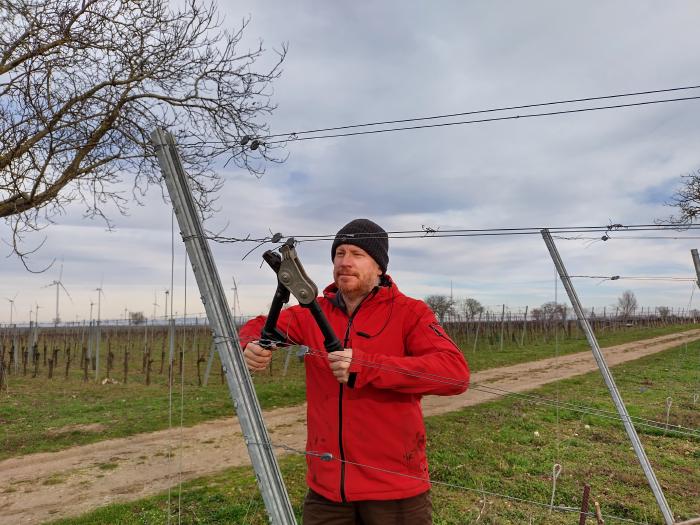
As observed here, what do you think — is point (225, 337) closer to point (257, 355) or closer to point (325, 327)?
point (257, 355)

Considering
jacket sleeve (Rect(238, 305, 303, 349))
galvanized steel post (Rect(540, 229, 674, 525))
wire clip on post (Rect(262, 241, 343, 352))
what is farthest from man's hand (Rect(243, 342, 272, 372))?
galvanized steel post (Rect(540, 229, 674, 525))

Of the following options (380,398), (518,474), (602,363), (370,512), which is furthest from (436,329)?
(518,474)

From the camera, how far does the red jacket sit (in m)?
1.68

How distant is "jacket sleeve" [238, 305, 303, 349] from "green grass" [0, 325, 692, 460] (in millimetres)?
4610

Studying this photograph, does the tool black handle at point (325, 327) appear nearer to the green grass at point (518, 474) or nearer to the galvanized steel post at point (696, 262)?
the green grass at point (518, 474)

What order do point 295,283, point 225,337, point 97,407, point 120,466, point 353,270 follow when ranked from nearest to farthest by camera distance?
1. point 295,283
2. point 225,337
3. point 353,270
4. point 120,466
5. point 97,407

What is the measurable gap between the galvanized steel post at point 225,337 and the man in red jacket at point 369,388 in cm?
11

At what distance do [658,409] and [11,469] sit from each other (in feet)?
34.2

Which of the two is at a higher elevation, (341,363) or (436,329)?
(436,329)

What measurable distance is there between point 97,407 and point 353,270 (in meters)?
10.0

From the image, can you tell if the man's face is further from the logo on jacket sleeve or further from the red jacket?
the logo on jacket sleeve

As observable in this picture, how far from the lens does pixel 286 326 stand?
6.55ft

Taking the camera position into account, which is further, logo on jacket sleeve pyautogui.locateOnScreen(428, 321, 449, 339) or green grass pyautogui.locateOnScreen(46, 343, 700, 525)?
green grass pyautogui.locateOnScreen(46, 343, 700, 525)

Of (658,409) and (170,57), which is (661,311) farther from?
(170,57)
